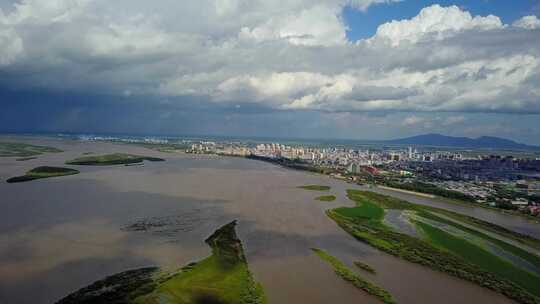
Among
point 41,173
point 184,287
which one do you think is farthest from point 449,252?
point 41,173

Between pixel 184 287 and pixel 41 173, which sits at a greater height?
pixel 41 173

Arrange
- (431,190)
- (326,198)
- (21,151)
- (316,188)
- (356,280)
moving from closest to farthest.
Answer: (356,280) < (326,198) < (316,188) < (431,190) < (21,151)

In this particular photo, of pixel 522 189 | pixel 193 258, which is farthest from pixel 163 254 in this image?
pixel 522 189

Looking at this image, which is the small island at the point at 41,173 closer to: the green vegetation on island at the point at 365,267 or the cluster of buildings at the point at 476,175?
the green vegetation on island at the point at 365,267

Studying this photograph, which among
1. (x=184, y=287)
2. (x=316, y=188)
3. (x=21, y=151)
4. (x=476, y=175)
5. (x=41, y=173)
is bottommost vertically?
(x=316, y=188)

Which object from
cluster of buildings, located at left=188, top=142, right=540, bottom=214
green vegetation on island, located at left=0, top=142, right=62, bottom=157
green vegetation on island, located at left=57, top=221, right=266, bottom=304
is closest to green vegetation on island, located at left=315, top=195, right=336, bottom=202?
cluster of buildings, located at left=188, top=142, right=540, bottom=214

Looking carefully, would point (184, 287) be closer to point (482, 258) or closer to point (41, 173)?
point (482, 258)

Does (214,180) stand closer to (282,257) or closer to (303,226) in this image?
(303,226)
